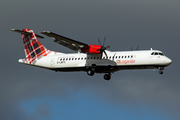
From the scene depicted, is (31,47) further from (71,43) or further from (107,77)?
(107,77)

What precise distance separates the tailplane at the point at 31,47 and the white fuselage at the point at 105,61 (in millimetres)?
580

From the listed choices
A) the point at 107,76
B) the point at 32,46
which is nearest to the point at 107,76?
the point at 107,76

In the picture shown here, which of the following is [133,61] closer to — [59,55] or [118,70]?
[118,70]

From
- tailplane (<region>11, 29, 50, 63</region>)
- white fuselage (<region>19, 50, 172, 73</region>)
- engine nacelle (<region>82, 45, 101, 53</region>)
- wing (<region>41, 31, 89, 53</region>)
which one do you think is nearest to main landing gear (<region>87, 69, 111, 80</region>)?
white fuselage (<region>19, 50, 172, 73</region>)

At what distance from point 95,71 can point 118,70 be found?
2376mm

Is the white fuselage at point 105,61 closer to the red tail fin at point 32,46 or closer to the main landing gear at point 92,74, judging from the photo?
the main landing gear at point 92,74

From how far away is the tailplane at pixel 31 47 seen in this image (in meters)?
37.2

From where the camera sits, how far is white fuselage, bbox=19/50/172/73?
31344 mm

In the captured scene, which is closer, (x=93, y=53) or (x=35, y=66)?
(x=93, y=53)

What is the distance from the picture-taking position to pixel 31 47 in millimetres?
37531

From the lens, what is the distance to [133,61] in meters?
31.8

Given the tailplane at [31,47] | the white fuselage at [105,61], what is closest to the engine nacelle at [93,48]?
the white fuselage at [105,61]

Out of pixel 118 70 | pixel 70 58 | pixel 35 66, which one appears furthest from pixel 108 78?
pixel 35 66

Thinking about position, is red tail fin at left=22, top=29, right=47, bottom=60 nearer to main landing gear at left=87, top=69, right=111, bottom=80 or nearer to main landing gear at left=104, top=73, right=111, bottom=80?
main landing gear at left=87, top=69, right=111, bottom=80
